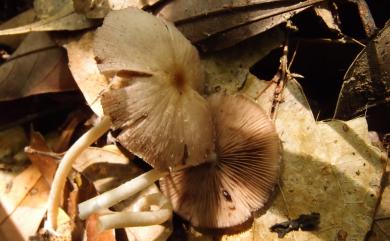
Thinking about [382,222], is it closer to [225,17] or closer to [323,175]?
[323,175]

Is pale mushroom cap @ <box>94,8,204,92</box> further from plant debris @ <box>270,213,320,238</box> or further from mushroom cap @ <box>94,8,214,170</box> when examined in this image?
plant debris @ <box>270,213,320,238</box>

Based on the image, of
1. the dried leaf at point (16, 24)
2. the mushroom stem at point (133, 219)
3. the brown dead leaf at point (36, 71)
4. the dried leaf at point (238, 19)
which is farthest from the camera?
the dried leaf at point (16, 24)

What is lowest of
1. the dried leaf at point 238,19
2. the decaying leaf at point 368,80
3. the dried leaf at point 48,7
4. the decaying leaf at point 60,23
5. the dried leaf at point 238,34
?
the decaying leaf at point 368,80

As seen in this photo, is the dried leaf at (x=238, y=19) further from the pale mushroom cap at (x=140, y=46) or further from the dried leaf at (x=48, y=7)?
the dried leaf at (x=48, y=7)

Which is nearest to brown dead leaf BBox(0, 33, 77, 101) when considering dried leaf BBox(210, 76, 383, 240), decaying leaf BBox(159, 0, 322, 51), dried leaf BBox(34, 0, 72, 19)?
dried leaf BBox(34, 0, 72, 19)

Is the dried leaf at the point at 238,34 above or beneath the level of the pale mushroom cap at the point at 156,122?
above

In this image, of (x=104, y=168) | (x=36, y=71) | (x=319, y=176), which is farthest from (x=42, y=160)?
(x=319, y=176)

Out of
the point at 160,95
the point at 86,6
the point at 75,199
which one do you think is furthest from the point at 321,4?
the point at 75,199

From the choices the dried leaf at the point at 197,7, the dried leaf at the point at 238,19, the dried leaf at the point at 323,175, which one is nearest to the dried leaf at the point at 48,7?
the dried leaf at the point at 197,7
